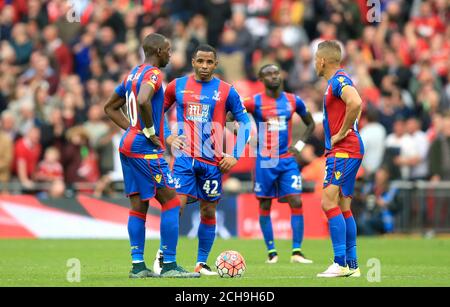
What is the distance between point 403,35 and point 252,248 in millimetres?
10694

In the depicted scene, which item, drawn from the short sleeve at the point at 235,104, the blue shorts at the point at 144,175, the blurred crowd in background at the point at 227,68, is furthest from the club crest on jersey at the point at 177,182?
the blurred crowd in background at the point at 227,68

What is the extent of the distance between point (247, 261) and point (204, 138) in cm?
316

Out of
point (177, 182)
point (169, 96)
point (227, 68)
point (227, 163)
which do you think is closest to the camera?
point (227, 163)

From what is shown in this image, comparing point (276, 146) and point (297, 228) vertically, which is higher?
point (276, 146)

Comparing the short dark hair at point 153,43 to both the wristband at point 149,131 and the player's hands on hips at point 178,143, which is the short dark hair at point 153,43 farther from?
the player's hands on hips at point 178,143

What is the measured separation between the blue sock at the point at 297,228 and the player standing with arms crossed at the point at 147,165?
14.2 ft

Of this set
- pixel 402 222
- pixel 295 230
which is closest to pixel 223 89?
pixel 295 230

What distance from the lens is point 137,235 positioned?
12688 millimetres

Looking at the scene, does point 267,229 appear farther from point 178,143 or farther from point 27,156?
point 27,156

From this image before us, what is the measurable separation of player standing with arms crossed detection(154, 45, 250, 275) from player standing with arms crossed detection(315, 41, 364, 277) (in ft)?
3.90

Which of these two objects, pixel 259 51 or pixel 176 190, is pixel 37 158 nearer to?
pixel 259 51

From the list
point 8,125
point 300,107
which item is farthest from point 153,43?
point 8,125

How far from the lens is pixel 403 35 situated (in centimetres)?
2816

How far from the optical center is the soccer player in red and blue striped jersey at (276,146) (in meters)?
17.4
